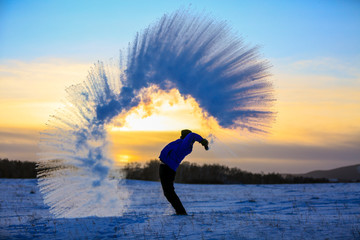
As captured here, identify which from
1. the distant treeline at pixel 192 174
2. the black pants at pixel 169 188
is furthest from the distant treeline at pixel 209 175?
the black pants at pixel 169 188

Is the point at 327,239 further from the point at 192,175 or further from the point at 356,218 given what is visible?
the point at 192,175

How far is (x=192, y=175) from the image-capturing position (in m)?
36.3

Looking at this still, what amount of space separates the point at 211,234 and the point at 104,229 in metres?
2.21

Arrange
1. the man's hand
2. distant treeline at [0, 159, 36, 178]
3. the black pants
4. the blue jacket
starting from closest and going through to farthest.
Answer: the man's hand → the blue jacket → the black pants → distant treeline at [0, 159, 36, 178]

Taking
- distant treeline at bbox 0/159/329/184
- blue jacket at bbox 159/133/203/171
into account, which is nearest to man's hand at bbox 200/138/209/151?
blue jacket at bbox 159/133/203/171

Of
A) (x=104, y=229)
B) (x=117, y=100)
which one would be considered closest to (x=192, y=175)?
(x=117, y=100)

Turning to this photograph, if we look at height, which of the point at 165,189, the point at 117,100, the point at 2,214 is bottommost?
the point at 2,214

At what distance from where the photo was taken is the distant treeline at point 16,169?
93.3 ft

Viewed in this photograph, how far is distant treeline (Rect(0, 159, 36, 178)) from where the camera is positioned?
28438 mm

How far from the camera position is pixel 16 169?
98.1 ft

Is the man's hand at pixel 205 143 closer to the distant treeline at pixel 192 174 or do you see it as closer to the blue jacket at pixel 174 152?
the blue jacket at pixel 174 152

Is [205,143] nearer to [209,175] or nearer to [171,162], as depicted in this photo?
[171,162]

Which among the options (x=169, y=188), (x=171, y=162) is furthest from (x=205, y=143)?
(x=169, y=188)

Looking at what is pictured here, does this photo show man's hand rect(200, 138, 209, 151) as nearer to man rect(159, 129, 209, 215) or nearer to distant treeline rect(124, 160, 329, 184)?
man rect(159, 129, 209, 215)
